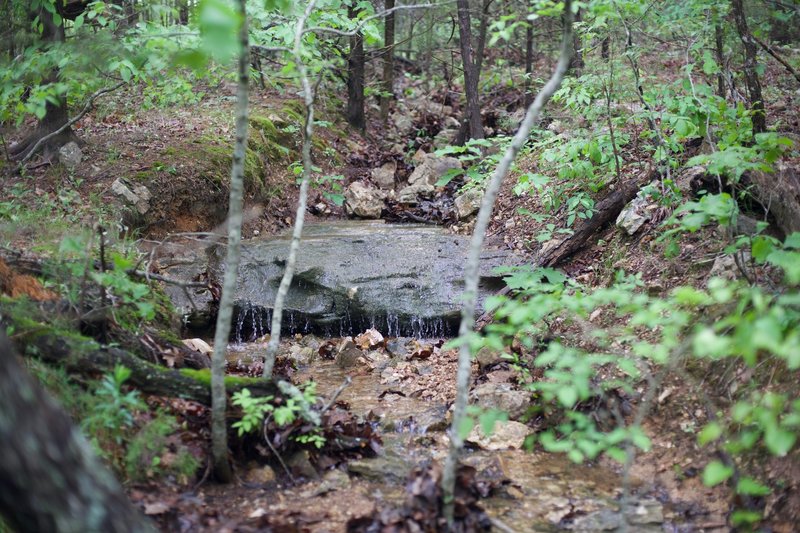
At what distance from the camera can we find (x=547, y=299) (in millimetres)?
2902

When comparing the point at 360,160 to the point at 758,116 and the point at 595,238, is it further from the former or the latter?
the point at 758,116

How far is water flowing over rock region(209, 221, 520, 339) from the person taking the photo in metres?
7.67

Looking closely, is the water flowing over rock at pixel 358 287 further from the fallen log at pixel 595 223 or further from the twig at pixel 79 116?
the twig at pixel 79 116

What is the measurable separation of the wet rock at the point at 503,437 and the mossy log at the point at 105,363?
2006 millimetres

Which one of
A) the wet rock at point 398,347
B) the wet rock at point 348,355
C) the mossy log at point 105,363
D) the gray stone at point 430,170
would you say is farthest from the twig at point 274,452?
the gray stone at point 430,170

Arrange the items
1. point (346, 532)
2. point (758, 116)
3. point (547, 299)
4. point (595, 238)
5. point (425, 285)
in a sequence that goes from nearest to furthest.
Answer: point (547, 299) → point (346, 532) → point (758, 116) → point (595, 238) → point (425, 285)

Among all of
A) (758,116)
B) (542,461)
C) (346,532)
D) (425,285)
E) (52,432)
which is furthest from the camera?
(425,285)

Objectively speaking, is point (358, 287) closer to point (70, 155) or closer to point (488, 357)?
point (488, 357)

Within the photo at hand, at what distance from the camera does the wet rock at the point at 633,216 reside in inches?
266

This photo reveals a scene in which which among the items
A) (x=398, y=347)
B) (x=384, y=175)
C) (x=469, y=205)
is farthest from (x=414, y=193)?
(x=398, y=347)

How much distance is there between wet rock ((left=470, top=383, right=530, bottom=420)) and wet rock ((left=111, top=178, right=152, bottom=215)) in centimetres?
501

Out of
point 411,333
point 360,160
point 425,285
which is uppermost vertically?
point 360,160

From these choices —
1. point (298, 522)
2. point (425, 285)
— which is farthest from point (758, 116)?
point (298, 522)

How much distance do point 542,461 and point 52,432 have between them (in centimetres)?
353
